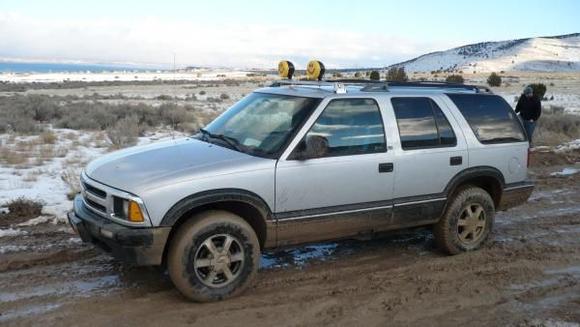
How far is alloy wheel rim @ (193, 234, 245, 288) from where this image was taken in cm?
492

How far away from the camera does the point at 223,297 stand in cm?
502

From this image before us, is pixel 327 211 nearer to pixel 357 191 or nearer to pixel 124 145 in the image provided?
pixel 357 191

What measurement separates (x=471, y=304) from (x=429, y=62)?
160m

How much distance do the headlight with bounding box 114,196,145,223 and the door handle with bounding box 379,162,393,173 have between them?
2264 millimetres

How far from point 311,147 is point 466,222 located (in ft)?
7.57

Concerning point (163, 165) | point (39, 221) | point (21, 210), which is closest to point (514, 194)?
point (163, 165)

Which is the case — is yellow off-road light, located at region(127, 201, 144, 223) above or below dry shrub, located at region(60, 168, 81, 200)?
above

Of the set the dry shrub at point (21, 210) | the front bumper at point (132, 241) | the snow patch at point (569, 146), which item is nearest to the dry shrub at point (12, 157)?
the dry shrub at point (21, 210)

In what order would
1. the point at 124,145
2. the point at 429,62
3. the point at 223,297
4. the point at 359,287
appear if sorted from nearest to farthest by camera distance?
the point at 223,297 < the point at 359,287 < the point at 124,145 < the point at 429,62

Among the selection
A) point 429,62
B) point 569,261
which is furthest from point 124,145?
point 429,62

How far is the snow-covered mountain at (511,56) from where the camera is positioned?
129875mm

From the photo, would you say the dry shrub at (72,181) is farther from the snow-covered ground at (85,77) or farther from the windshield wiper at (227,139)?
the snow-covered ground at (85,77)

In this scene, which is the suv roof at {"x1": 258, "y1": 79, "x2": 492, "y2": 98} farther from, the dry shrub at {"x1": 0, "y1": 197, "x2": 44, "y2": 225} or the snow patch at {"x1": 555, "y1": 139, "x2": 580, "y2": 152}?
the snow patch at {"x1": 555, "y1": 139, "x2": 580, "y2": 152}

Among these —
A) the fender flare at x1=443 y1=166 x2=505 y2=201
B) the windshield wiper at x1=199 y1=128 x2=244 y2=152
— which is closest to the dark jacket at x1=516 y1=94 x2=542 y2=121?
the fender flare at x1=443 y1=166 x2=505 y2=201
